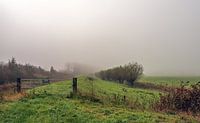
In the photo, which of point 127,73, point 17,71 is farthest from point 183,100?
point 17,71

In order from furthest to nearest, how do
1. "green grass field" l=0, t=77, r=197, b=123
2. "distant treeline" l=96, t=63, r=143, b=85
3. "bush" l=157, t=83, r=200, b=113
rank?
"distant treeline" l=96, t=63, r=143, b=85, "bush" l=157, t=83, r=200, b=113, "green grass field" l=0, t=77, r=197, b=123

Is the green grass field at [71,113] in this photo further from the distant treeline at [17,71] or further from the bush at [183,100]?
the distant treeline at [17,71]

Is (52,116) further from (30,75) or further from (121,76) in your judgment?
(30,75)

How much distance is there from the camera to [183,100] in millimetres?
24297

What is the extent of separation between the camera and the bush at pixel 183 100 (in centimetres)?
2383

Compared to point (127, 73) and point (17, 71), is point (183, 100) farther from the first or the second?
point (17, 71)

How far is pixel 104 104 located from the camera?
22.2 meters

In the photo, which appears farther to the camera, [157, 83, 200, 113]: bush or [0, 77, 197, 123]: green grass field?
[157, 83, 200, 113]: bush

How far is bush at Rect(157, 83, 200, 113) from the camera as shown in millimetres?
23834

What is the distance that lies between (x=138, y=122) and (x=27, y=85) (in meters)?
24.1

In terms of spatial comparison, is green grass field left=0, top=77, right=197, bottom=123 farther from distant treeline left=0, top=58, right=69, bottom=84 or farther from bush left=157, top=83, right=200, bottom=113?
→ distant treeline left=0, top=58, right=69, bottom=84

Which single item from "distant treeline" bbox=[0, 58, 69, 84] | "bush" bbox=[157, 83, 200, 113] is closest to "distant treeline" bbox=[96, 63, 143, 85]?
"distant treeline" bbox=[0, 58, 69, 84]

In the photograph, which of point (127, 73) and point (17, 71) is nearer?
point (127, 73)

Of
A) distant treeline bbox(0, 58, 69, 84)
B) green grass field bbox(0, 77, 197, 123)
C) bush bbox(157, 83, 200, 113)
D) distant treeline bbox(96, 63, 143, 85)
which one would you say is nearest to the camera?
green grass field bbox(0, 77, 197, 123)
